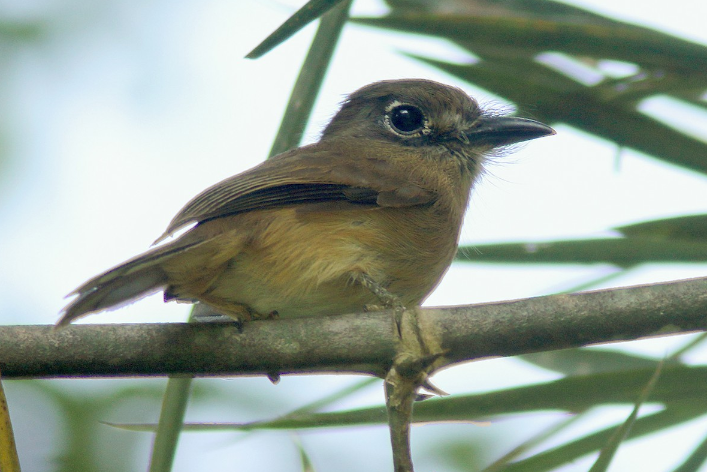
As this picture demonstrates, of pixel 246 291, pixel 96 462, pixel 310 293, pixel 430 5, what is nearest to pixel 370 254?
pixel 310 293

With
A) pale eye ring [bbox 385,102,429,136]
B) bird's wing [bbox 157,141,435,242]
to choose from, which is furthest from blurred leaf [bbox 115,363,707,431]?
pale eye ring [bbox 385,102,429,136]

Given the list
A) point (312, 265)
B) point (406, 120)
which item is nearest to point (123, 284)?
point (312, 265)

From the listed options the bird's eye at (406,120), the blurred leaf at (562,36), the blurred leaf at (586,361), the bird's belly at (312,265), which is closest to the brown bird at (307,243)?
the bird's belly at (312,265)

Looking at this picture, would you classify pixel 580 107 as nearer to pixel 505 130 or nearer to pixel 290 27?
pixel 505 130

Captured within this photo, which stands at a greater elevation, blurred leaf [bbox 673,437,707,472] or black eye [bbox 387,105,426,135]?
black eye [bbox 387,105,426,135]

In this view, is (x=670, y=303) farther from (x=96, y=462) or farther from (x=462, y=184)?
(x=96, y=462)

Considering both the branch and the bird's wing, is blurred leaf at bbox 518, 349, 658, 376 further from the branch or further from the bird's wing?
the branch
